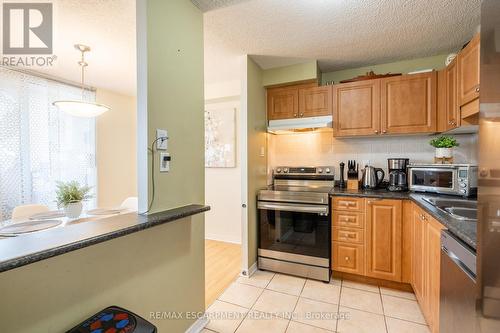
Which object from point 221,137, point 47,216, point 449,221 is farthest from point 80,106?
point 449,221

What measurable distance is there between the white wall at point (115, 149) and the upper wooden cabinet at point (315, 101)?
9.94ft

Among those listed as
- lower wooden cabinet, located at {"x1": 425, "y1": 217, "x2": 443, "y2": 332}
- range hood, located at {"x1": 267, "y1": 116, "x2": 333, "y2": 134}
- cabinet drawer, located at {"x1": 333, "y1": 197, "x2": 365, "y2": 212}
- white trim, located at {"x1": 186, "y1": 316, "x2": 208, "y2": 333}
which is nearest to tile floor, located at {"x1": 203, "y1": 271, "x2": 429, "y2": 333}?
white trim, located at {"x1": 186, "y1": 316, "x2": 208, "y2": 333}

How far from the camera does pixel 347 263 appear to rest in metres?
2.28

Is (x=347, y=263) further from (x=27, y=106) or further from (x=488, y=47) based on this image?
(x=27, y=106)

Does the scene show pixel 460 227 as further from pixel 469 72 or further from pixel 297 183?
pixel 297 183

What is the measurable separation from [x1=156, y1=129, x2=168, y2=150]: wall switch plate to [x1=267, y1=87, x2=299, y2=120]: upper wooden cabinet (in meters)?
Result: 1.70

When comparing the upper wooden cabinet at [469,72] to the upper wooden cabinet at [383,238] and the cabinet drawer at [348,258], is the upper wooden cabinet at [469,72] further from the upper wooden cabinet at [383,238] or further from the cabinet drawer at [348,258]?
the cabinet drawer at [348,258]

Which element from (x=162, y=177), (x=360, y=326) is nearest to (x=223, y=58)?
(x=162, y=177)

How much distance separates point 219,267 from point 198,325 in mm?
1030

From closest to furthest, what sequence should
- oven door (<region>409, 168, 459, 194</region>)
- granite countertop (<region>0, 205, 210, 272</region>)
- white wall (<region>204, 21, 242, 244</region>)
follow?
granite countertop (<region>0, 205, 210, 272</region>) < oven door (<region>409, 168, 459, 194</region>) < white wall (<region>204, 21, 242, 244</region>)

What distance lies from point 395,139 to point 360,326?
6.46ft

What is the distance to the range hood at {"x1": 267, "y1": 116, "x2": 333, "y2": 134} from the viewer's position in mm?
2547

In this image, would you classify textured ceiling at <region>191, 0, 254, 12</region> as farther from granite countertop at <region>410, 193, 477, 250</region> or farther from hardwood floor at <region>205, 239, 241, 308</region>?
hardwood floor at <region>205, 239, 241, 308</region>

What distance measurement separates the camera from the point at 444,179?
204 centimetres
